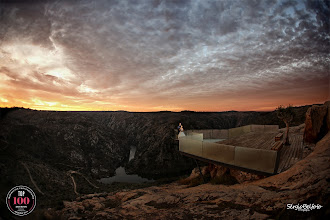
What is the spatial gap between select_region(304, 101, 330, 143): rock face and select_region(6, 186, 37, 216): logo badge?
14.5 metres

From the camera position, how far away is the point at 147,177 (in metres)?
49.4

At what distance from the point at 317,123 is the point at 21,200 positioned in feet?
50.8

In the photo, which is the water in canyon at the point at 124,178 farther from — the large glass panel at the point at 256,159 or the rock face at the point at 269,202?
the rock face at the point at 269,202

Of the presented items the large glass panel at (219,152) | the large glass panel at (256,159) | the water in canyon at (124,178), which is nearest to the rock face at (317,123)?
the large glass panel at (256,159)

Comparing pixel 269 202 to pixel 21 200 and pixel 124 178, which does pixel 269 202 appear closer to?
pixel 21 200

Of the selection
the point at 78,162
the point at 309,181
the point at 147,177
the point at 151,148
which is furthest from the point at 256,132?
the point at 151,148

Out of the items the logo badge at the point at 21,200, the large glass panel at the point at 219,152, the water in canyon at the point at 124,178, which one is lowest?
the water in canyon at the point at 124,178

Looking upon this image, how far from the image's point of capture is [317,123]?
9.62 m

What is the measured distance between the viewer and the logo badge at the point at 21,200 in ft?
14.7

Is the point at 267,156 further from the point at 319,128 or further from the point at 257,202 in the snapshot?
the point at 319,128

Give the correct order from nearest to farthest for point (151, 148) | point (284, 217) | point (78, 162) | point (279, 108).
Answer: point (284, 217)
point (279, 108)
point (78, 162)
point (151, 148)

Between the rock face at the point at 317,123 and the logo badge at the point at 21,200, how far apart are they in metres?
14.5

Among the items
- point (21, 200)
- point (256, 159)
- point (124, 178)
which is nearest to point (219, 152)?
point (256, 159)

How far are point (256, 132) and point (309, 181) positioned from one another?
14.6 m
